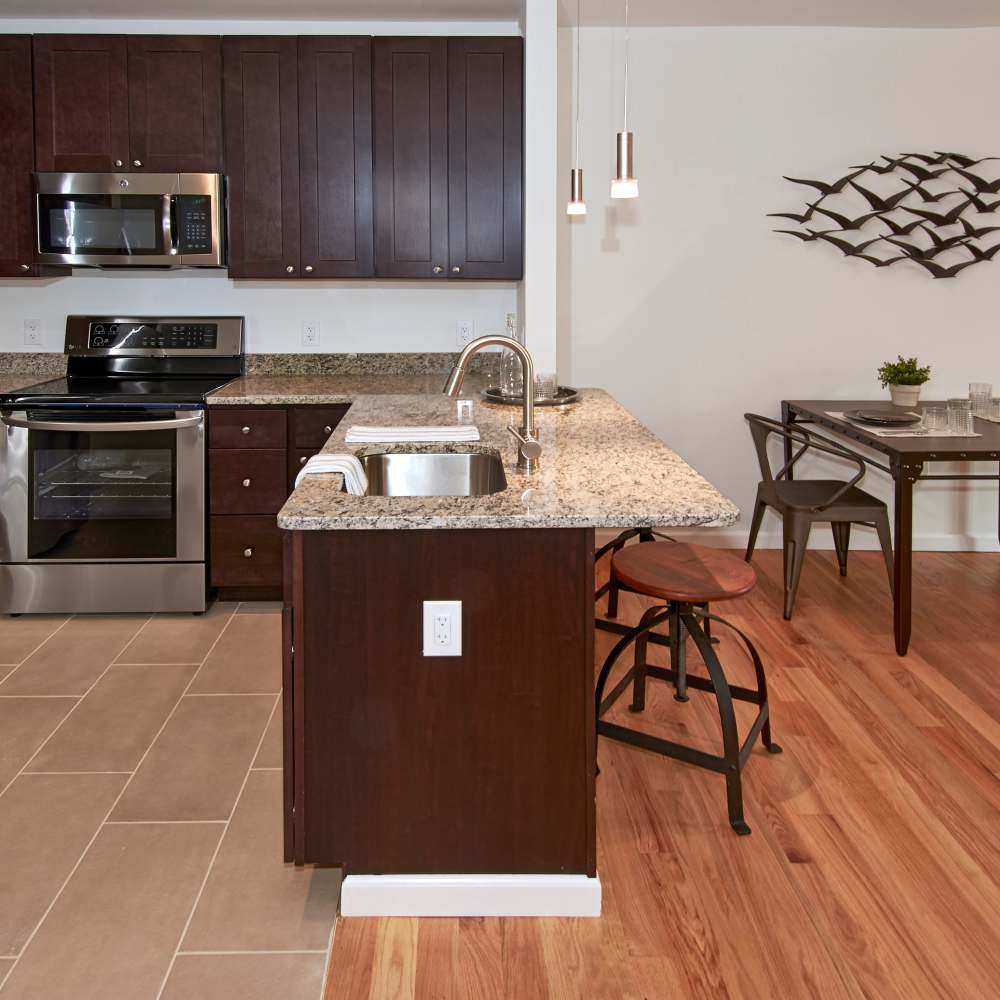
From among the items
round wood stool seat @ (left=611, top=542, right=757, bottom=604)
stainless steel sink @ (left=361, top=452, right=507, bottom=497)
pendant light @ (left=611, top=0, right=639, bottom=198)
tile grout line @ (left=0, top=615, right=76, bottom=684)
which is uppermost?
pendant light @ (left=611, top=0, right=639, bottom=198)

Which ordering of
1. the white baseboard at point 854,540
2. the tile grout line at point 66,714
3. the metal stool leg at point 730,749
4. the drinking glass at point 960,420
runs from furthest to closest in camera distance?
1. the white baseboard at point 854,540
2. the drinking glass at point 960,420
3. the tile grout line at point 66,714
4. the metal stool leg at point 730,749

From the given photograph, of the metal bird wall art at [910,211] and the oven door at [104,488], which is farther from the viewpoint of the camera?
the metal bird wall art at [910,211]

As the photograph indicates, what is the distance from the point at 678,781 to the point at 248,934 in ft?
3.85

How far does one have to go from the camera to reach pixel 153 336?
4.80 meters

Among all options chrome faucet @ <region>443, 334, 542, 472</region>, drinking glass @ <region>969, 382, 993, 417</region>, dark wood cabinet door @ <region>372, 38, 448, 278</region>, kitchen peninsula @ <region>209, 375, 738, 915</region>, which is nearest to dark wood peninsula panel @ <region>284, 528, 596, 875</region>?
kitchen peninsula @ <region>209, 375, 738, 915</region>

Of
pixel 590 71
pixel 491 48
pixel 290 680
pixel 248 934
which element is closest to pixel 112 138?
pixel 491 48

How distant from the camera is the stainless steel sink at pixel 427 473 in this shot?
296cm

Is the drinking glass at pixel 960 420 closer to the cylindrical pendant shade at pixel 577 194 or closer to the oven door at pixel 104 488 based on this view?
the cylindrical pendant shade at pixel 577 194

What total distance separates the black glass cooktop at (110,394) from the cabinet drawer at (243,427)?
11 centimetres

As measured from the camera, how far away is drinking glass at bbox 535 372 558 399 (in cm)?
391

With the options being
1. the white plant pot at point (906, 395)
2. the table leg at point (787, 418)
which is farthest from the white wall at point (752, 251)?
the white plant pot at point (906, 395)

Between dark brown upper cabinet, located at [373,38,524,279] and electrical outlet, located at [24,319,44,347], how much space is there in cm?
152

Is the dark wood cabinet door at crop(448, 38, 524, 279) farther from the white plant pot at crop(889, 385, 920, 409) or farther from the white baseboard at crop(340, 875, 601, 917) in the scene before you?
the white baseboard at crop(340, 875, 601, 917)

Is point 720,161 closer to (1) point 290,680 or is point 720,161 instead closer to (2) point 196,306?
(2) point 196,306
